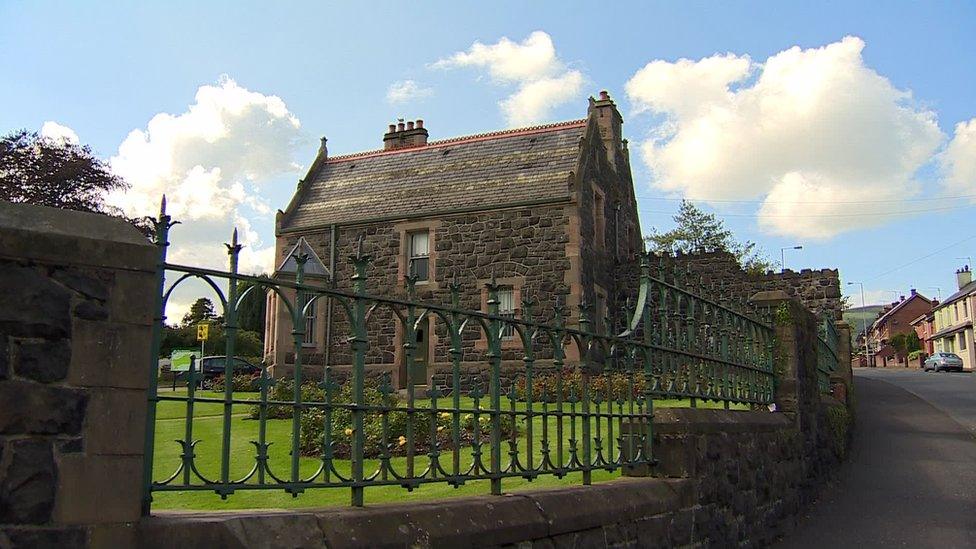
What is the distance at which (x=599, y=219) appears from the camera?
24.5m

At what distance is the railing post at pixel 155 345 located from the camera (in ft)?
11.0

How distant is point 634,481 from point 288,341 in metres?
17.7

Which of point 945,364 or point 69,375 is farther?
point 945,364

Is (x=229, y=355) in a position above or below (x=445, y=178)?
below

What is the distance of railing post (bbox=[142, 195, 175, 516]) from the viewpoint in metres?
3.36

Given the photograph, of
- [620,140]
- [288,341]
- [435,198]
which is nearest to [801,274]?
[620,140]

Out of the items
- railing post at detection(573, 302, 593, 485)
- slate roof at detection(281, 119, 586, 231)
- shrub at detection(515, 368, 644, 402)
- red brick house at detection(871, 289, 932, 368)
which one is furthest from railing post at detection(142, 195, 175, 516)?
red brick house at detection(871, 289, 932, 368)

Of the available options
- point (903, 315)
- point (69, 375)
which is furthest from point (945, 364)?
point (69, 375)

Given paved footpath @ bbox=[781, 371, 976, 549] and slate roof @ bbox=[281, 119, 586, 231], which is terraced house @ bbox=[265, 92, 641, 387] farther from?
paved footpath @ bbox=[781, 371, 976, 549]

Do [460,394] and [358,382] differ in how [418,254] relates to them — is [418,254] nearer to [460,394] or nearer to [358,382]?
[460,394]

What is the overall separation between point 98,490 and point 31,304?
2.48ft

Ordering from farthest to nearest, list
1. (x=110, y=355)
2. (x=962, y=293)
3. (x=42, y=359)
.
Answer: (x=962, y=293) < (x=110, y=355) < (x=42, y=359)

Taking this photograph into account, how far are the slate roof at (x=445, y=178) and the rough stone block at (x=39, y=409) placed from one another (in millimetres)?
19702

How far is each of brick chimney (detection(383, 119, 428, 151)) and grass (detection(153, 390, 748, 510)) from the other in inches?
696
